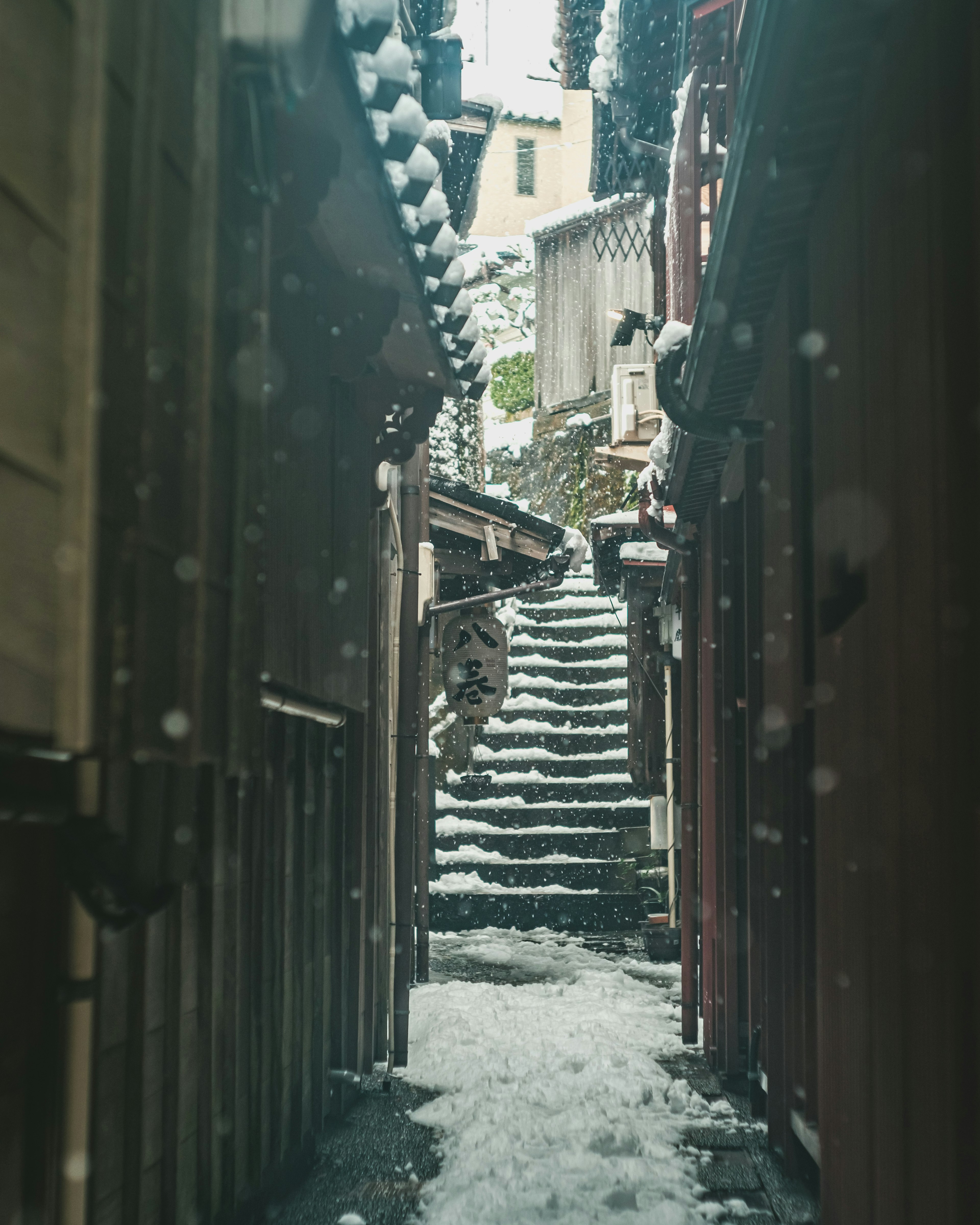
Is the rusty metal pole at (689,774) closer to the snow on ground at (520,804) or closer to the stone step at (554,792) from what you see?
the snow on ground at (520,804)

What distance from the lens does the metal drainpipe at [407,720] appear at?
9648 mm

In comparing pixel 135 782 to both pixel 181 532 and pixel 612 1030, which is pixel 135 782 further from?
pixel 612 1030

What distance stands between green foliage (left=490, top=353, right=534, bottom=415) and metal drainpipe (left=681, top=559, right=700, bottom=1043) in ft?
84.9

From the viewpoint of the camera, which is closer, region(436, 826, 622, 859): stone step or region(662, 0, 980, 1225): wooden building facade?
region(662, 0, 980, 1225): wooden building facade

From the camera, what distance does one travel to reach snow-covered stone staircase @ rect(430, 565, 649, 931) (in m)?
15.5

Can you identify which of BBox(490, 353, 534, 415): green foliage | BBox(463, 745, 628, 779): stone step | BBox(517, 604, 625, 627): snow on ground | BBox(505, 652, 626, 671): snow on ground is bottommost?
BBox(463, 745, 628, 779): stone step

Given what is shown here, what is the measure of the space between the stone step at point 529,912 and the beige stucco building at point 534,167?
31.3 meters

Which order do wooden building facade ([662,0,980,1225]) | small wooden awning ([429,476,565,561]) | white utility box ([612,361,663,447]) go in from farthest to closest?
small wooden awning ([429,476,565,561]) < white utility box ([612,361,663,447]) < wooden building facade ([662,0,980,1225])

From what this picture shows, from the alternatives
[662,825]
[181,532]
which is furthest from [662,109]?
[181,532]

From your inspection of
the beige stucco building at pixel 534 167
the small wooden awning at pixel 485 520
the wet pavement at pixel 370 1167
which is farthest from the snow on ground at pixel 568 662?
the beige stucco building at pixel 534 167

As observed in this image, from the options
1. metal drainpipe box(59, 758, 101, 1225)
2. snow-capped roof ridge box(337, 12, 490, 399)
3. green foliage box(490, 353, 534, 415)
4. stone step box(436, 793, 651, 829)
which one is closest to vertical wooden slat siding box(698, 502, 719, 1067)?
snow-capped roof ridge box(337, 12, 490, 399)

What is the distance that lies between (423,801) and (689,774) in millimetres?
3059

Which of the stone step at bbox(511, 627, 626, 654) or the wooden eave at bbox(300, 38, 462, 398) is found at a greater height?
the wooden eave at bbox(300, 38, 462, 398)

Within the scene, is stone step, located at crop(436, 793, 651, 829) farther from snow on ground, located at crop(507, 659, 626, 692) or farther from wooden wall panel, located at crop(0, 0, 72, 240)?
wooden wall panel, located at crop(0, 0, 72, 240)
